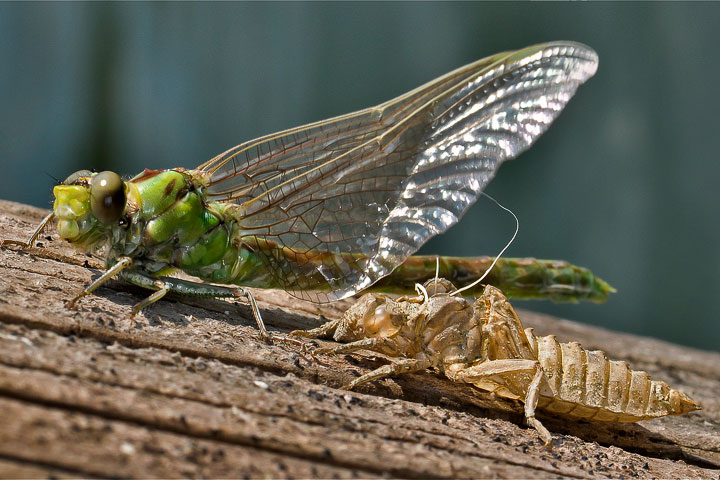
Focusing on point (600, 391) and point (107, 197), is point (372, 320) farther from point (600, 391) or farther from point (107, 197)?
point (107, 197)

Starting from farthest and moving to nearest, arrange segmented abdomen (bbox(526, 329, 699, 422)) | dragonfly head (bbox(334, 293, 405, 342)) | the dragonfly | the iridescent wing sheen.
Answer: the iridescent wing sheen → the dragonfly → dragonfly head (bbox(334, 293, 405, 342)) → segmented abdomen (bbox(526, 329, 699, 422))

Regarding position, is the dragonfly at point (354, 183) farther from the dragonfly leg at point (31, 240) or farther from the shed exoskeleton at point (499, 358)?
the shed exoskeleton at point (499, 358)

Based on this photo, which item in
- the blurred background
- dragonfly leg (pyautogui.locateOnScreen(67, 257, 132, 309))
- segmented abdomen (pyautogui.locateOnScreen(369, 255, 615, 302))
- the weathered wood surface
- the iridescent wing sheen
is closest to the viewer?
the weathered wood surface

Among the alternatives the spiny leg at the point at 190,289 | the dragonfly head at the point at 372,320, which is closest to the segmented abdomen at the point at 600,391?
the dragonfly head at the point at 372,320

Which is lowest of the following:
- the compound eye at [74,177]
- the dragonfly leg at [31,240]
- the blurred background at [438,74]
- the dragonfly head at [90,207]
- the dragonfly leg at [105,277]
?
the dragonfly leg at [105,277]

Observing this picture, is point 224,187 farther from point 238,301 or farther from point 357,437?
point 357,437

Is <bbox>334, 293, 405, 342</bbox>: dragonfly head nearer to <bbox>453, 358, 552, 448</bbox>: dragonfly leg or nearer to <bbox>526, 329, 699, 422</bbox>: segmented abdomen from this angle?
<bbox>453, 358, 552, 448</bbox>: dragonfly leg

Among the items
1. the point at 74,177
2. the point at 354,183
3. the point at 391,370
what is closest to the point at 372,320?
the point at 391,370

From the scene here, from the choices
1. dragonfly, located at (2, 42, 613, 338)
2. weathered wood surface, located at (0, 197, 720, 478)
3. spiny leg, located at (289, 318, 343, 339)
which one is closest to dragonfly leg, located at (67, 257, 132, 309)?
weathered wood surface, located at (0, 197, 720, 478)
